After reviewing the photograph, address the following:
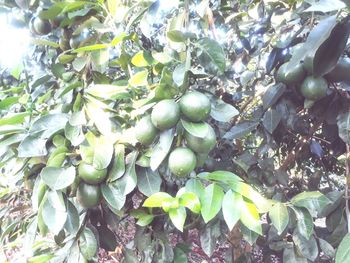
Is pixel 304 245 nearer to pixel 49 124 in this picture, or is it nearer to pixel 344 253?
pixel 344 253

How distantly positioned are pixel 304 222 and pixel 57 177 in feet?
1.91

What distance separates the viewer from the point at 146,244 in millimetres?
1019

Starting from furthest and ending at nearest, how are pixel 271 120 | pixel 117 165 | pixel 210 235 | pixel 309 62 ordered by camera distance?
pixel 271 120 < pixel 210 235 < pixel 117 165 < pixel 309 62

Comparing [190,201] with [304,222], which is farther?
[304,222]

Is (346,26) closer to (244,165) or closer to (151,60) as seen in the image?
(151,60)

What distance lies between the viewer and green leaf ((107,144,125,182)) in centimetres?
82

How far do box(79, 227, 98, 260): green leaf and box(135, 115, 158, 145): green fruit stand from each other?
0.92ft

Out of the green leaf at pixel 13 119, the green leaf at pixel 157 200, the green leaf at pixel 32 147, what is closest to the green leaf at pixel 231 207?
the green leaf at pixel 157 200

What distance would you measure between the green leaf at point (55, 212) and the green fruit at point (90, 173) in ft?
0.20

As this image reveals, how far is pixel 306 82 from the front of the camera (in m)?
0.98

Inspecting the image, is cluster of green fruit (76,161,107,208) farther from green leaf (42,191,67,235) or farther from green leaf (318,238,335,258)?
green leaf (318,238,335,258)

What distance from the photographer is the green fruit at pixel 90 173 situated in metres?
0.80

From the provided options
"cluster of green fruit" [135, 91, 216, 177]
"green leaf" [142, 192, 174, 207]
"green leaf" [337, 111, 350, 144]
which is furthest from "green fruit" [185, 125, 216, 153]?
"green leaf" [337, 111, 350, 144]

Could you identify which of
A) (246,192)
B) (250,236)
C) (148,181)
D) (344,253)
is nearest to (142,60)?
(148,181)
